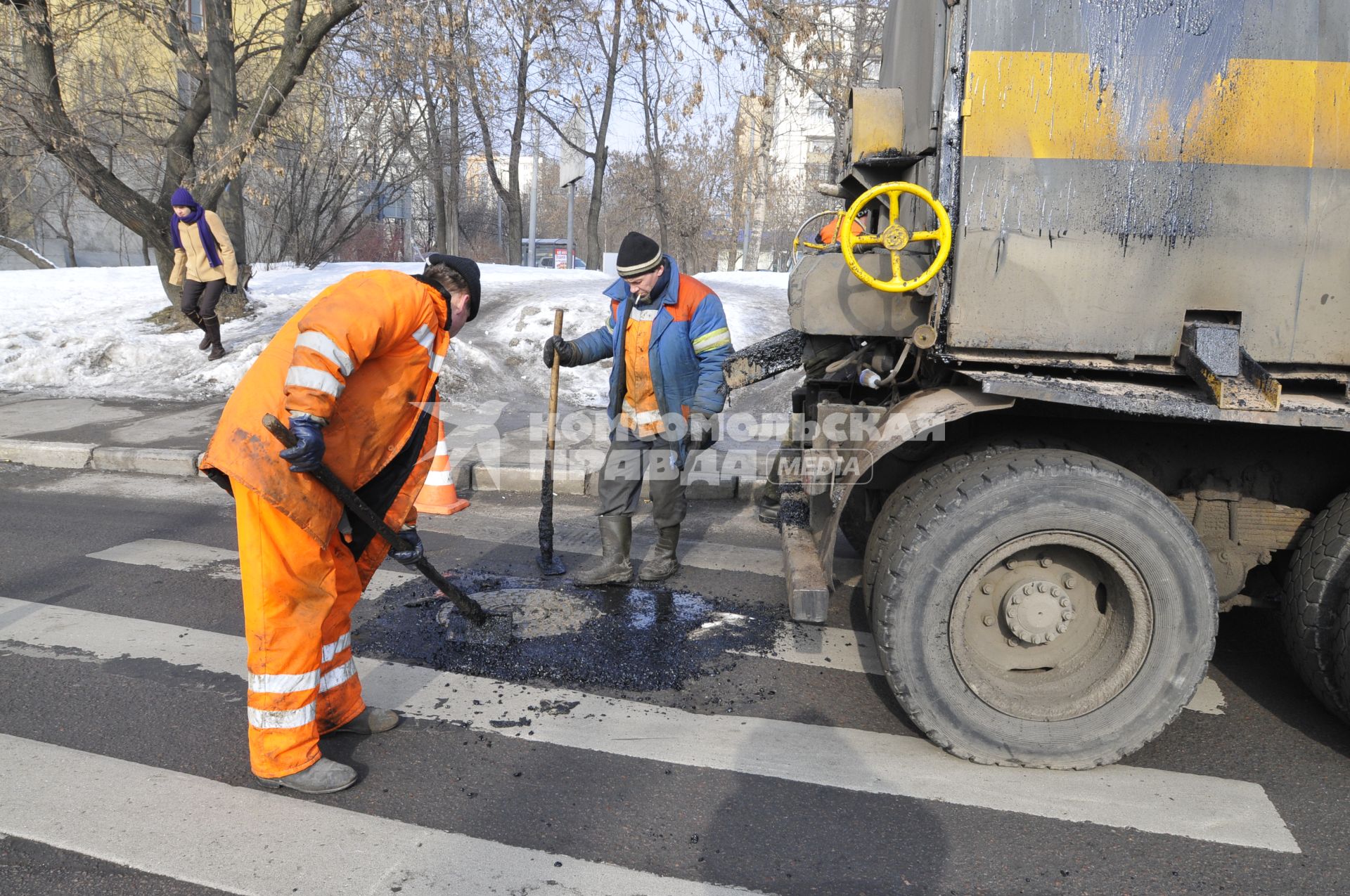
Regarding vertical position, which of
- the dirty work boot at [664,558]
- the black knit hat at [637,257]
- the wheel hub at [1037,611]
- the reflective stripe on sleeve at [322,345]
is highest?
the black knit hat at [637,257]

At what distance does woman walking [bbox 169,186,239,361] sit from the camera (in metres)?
9.80

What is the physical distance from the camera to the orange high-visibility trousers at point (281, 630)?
8.94 feet

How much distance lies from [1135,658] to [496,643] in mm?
2467

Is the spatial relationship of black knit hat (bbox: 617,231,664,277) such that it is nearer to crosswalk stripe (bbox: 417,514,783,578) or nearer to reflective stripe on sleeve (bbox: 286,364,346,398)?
crosswalk stripe (bbox: 417,514,783,578)

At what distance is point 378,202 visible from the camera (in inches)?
869

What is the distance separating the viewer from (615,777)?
9.50 ft

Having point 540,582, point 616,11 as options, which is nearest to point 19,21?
point 616,11

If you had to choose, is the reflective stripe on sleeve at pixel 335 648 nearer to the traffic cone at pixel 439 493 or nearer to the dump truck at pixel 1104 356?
→ the dump truck at pixel 1104 356

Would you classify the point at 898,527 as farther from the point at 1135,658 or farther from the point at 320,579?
the point at 320,579

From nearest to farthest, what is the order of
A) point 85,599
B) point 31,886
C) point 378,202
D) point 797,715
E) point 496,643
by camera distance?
point 31,886, point 797,715, point 496,643, point 85,599, point 378,202

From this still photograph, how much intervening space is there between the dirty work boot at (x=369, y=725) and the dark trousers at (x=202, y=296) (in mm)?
8099

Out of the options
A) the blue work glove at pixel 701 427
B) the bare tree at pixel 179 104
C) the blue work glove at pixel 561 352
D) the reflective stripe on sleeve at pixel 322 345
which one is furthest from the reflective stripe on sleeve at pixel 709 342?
the bare tree at pixel 179 104

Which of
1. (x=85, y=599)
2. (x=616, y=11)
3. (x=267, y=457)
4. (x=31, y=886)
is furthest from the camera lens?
(x=616, y=11)

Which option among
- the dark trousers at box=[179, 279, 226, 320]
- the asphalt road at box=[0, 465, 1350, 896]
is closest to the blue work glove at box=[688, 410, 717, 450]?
the asphalt road at box=[0, 465, 1350, 896]
